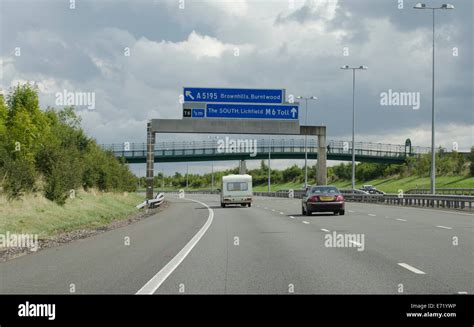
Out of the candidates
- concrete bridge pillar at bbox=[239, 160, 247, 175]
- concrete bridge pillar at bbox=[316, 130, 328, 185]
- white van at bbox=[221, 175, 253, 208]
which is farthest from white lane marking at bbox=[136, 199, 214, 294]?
concrete bridge pillar at bbox=[239, 160, 247, 175]

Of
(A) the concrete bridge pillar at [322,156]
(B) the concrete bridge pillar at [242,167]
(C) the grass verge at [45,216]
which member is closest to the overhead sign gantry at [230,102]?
(A) the concrete bridge pillar at [322,156]

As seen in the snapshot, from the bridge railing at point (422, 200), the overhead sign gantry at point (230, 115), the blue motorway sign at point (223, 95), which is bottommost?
the bridge railing at point (422, 200)

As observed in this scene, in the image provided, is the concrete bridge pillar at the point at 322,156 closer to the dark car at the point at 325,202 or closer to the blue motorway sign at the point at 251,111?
the blue motorway sign at the point at 251,111

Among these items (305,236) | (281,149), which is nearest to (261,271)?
(305,236)

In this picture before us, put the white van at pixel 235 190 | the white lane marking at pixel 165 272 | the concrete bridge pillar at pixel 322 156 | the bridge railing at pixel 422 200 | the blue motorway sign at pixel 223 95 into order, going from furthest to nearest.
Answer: the concrete bridge pillar at pixel 322 156 → the blue motorway sign at pixel 223 95 → the white van at pixel 235 190 → the bridge railing at pixel 422 200 → the white lane marking at pixel 165 272

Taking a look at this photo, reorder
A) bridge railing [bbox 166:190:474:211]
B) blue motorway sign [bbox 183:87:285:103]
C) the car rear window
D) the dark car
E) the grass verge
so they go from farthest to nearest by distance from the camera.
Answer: blue motorway sign [bbox 183:87:285:103] < bridge railing [bbox 166:190:474:211] < the car rear window < the dark car < the grass verge

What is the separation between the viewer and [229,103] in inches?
2055

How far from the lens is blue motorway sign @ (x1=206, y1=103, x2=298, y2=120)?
52125 mm

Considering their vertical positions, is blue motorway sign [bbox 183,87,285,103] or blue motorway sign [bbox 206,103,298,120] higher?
blue motorway sign [bbox 183,87,285,103]

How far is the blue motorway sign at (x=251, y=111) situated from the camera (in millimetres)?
52125

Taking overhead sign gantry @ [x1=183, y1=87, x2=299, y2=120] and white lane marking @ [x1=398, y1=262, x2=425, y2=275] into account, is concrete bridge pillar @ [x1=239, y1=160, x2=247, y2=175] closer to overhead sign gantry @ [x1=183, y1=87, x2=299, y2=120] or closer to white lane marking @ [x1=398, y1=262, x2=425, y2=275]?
overhead sign gantry @ [x1=183, y1=87, x2=299, y2=120]
